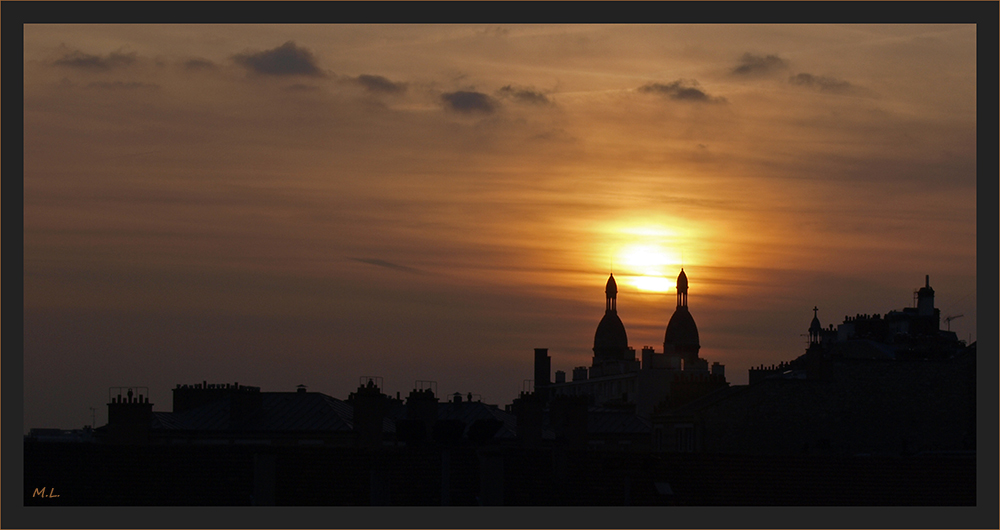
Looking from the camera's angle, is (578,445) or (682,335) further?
(682,335)

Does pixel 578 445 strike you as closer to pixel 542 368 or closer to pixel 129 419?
pixel 129 419

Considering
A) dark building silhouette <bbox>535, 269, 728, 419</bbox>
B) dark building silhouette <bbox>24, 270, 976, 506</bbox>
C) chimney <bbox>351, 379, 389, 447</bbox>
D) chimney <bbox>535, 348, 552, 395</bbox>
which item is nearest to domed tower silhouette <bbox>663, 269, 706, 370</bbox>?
dark building silhouette <bbox>535, 269, 728, 419</bbox>

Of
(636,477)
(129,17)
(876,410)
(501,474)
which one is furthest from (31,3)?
(876,410)

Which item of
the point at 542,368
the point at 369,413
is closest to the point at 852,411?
the point at 369,413

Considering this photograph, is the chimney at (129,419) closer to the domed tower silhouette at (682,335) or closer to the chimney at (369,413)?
the chimney at (369,413)

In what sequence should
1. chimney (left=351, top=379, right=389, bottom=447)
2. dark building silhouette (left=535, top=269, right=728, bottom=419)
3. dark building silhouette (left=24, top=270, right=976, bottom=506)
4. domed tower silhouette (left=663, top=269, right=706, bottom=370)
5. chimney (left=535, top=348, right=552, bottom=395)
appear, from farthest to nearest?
1. domed tower silhouette (left=663, top=269, right=706, bottom=370)
2. chimney (left=535, top=348, right=552, bottom=395)
3. dark building silhouette (left=535, top=269, right=728, bottom=419)
4. chimney (left=351, top=379, right=389, bottom=447)
5. dark building silhouette (left=24, top=270, right=976, bottom=506)

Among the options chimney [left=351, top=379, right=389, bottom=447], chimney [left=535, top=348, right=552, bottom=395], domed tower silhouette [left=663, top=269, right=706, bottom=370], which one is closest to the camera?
chimney [left=351, top=379, right=389, bottom=447]

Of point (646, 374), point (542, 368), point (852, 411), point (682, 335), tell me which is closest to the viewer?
point (852, 411)

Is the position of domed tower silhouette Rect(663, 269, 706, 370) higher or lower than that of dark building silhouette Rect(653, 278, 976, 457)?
higher

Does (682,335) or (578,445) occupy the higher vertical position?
(682,335)

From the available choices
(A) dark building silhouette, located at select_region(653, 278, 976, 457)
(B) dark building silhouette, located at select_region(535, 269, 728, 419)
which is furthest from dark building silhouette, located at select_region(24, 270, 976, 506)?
(B) dark building silhouette, located at select_region(535, 269, 728, 419)

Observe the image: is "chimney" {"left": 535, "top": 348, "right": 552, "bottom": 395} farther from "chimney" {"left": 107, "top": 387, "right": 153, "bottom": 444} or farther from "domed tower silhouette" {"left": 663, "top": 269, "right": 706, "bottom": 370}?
"chimney" {"left": 107, "top": 387, "right": 153, "bottom": 444}

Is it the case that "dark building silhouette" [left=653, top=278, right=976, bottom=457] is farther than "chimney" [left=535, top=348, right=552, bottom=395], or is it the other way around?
"chimney" [left=535, top=348, right=552, bottom=395]

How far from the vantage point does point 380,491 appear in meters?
40.7
